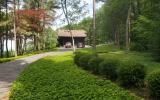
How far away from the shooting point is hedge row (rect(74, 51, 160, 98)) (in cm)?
1101

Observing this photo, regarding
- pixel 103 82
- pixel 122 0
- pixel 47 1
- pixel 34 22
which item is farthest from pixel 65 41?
pixel 103 82

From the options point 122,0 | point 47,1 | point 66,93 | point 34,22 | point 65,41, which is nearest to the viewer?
point 66,93

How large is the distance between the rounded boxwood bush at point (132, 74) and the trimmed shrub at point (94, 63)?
4668 millimetres

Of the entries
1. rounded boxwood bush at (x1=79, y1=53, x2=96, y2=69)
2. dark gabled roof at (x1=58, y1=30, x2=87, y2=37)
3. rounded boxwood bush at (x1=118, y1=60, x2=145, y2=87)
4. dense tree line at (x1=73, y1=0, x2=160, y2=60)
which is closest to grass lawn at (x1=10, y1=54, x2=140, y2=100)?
rounded boxwood bush at (x1=118, y1=60, x2=145, y2=87)

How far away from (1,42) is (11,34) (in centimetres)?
213

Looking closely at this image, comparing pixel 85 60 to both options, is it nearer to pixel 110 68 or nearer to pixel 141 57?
pixel 110 68

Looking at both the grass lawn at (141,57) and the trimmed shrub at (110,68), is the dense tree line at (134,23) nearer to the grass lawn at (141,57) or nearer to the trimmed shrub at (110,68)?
the grass lawn at (141,57)

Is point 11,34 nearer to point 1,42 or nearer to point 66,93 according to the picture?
point 1,42

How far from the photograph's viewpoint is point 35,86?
47.7 feet

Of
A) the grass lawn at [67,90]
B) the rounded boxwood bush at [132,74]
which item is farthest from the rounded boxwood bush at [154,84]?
the rounded boxwood bush at [132,74]

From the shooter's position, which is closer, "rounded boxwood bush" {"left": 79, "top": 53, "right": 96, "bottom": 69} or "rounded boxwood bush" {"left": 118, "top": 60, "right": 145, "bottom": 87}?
"rounded boxwood bush" {"left": 118, "top": 60, "right": 145, "bottom": 87}

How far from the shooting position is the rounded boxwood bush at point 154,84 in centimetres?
1084

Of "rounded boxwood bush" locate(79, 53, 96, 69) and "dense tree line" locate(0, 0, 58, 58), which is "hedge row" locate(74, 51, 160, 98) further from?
"dense tree line" locate(0, 0, 58, 58)

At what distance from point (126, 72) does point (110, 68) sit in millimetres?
2349
